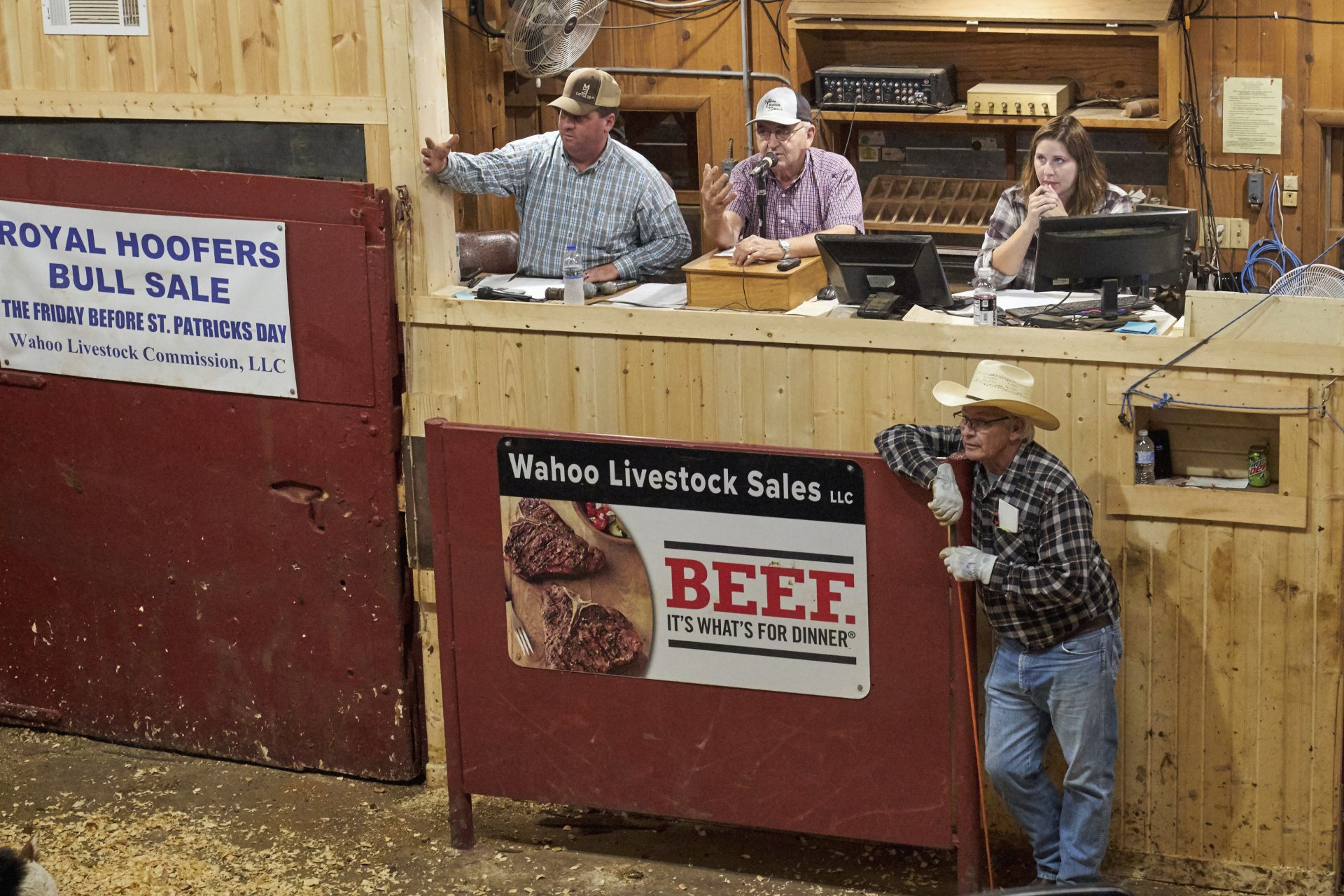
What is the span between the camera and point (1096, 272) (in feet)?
19.0

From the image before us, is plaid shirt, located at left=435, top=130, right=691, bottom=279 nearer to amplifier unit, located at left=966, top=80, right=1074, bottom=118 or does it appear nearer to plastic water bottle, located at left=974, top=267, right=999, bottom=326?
plastic water bottle, located at left=974, top=267, right=999, bottom=326

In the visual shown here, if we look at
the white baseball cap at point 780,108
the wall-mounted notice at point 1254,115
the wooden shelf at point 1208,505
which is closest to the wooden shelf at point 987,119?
the wall-mounted notice at point 1254,115

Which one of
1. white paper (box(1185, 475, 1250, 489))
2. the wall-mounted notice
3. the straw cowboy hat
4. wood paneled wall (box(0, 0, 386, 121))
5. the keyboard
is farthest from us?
the wall-mounted notice

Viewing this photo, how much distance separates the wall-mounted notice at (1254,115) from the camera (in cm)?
880

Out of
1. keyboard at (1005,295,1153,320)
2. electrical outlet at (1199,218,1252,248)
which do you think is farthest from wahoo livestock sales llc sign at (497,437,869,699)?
electrical outlet at (1199,218,1252,248)

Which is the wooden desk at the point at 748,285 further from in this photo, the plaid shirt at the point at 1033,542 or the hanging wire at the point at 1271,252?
the hanging wire at the point at 1271,252

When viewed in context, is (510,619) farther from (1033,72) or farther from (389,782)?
(1033,72)

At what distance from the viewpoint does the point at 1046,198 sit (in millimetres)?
6543

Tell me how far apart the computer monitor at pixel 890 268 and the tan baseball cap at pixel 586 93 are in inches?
58.2

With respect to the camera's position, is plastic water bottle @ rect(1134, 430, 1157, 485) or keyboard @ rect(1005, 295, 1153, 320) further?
keyboard @ rect(1005, 295, 1153, 320)

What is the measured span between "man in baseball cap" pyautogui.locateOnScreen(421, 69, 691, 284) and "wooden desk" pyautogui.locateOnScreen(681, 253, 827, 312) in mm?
706

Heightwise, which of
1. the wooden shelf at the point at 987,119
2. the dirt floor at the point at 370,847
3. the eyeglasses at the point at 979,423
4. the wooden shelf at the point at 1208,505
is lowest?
the dirt floor at the point at 370,847

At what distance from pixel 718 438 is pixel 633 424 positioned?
31cm

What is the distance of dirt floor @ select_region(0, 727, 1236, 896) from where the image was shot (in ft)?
18.8
